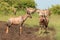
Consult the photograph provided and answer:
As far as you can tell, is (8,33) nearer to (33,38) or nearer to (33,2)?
(33,38)

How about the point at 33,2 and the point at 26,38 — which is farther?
the point at 33,2

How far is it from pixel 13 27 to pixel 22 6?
11.8 metres

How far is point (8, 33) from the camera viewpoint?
1418 centimetres

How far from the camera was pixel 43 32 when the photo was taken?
14.2 m

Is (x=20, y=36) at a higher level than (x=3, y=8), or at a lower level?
lower

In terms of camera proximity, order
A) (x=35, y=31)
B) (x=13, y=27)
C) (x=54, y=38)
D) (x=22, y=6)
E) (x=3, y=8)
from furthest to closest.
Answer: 1. (x=22, y=6)
2. (x=3, y=8)
3. (x=13, y=27)
4. (x=35, y=31)
5. (x=54, y=38)

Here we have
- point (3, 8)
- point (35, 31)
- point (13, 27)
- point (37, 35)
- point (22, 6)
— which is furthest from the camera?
point (22, 6)

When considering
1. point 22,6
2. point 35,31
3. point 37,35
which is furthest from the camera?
point 22,6

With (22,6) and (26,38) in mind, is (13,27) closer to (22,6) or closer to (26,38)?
(26,38)

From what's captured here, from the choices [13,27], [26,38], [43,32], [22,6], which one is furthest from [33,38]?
[22,6]

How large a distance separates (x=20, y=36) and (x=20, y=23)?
1.03 m

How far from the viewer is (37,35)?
542 inches

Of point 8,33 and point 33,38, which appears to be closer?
point 33,38

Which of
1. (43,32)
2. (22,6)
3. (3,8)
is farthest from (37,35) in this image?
(22,6)
